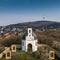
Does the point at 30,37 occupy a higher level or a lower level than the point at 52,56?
higher

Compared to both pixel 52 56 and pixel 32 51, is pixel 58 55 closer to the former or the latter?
pixel 52 56

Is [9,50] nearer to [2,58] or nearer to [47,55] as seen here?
[2,58]

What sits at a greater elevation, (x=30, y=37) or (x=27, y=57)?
(x=30, y=37)

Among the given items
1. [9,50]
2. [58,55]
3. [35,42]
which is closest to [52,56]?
[58,55]

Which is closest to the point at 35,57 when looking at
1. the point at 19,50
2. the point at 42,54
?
the point at 42,54

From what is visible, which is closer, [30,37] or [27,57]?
[27,57]

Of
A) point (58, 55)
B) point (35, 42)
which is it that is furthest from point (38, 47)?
point (58, 55)

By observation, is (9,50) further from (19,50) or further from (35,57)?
(35,57)

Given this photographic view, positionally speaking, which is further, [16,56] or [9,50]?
[9,50]
